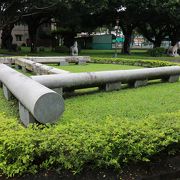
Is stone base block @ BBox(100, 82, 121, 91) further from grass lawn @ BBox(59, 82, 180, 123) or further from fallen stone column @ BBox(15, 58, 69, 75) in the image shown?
fallen stone column @ BBox(15, 58, 69, 75)

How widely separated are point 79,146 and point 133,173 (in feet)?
2.15

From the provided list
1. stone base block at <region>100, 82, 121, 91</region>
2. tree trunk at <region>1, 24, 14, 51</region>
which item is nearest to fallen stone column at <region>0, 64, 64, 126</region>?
stone base block at <region>100, 82, 121, 91</region>

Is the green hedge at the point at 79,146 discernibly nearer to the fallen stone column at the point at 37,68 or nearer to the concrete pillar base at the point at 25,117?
the concrete pillar base at the point at 25,117

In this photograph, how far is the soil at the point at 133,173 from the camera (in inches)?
121

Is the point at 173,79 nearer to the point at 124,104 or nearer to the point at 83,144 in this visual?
the point at 124,104

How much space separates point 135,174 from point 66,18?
24513 mm

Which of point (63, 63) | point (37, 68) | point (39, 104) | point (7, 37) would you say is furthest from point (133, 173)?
point (7, 37)

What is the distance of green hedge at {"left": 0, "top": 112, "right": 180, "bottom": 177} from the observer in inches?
123

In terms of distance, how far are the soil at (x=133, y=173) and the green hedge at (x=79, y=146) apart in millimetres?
71

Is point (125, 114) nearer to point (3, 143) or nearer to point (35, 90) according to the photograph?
point (35, 90)

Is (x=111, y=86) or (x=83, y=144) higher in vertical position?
(x=83, y=144)

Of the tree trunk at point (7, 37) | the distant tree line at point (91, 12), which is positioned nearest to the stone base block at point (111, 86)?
the distant tree line at point (91, 12)

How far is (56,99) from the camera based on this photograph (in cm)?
502

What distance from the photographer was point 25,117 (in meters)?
5.44
